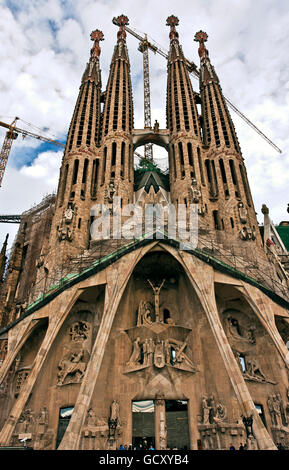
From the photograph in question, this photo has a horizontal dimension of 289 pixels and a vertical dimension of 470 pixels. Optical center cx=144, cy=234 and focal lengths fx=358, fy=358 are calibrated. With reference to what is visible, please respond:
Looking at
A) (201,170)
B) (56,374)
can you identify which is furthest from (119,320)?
(201,170)

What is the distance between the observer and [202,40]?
40.2 meters

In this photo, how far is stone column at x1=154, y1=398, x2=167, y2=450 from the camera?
16683 mm

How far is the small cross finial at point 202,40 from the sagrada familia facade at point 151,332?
1770 cm

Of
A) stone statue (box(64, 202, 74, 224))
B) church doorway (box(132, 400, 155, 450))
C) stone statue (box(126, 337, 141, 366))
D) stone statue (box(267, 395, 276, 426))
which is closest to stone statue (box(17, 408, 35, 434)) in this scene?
church doorway (box(132, 400, 155, 450))

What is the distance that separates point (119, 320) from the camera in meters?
19.7

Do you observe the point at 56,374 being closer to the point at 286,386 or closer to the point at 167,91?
the point at 286,386

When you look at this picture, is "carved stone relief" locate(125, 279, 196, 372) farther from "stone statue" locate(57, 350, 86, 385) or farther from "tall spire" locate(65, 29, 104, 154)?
"tall spire" locate(65, 29, 104, 154)

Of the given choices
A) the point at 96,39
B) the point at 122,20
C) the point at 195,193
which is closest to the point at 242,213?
the point at 195,193

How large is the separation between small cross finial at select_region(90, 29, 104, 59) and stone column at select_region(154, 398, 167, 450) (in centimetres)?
3471

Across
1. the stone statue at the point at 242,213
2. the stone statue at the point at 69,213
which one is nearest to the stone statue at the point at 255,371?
the stone statue at the point at 242,213

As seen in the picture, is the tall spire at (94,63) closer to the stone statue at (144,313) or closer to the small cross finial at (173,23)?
the small cross finial at (173,23)

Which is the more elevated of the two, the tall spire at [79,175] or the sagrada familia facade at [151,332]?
the tall spire at [79,175]

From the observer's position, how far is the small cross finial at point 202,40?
38.3m

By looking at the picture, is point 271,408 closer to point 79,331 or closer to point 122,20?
point 79,331
